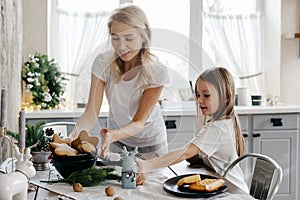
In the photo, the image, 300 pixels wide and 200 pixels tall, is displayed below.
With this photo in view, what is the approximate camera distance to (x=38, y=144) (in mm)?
2219

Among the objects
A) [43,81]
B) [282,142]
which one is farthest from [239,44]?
[43,81]

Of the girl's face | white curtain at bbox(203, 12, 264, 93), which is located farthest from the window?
the girl's face

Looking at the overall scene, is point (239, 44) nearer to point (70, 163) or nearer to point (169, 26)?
point (169, 26)

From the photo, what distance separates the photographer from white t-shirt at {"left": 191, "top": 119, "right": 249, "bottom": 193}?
2.15 meters

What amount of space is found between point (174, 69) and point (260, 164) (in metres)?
0.64

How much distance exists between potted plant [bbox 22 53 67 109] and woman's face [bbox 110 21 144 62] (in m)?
2.07

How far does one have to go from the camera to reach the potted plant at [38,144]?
2.16 m

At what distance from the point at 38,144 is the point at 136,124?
0.51 metres

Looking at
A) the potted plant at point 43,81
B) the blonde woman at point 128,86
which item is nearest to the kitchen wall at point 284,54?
the potted plant at point 43,81

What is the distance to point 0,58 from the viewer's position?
2.31 metres

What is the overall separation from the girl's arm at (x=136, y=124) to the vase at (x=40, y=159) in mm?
319

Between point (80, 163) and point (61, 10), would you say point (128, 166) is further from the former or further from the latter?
point (61, 10)

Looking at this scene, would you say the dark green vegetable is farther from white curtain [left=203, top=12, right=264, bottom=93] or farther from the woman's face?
white curtain [left=203, top=12, right=264, bottom=93]

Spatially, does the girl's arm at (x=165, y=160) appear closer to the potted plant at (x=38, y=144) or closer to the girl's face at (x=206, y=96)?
the girl's face at (x=206, y=96)
